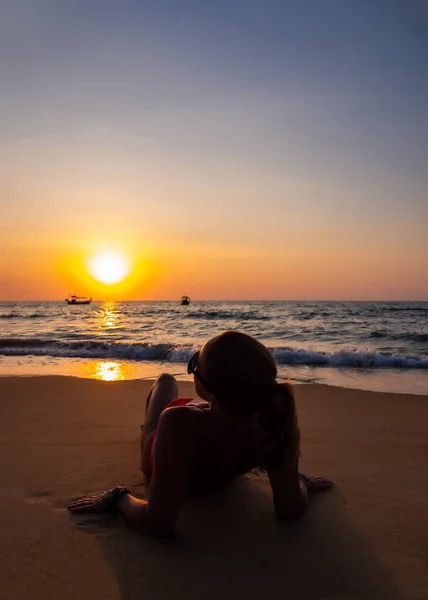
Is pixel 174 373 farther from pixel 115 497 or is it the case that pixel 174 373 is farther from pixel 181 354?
pixel 115 497

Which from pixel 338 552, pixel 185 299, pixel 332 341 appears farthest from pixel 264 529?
pixel 185 299

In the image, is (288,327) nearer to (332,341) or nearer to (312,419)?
(332,341)

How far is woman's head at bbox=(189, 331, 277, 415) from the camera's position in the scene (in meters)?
1.94

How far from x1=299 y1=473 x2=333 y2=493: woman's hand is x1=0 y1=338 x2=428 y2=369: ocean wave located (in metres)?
7.37

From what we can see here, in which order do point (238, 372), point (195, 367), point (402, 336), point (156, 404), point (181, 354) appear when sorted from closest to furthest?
point (238, 372)
point (195, 367)
point (156, 404)
point (181, 354)
point (402, 336)

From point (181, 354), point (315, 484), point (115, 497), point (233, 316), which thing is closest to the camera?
point (115, 497)

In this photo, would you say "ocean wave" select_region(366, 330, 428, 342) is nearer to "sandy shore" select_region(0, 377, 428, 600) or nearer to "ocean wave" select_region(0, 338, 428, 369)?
"ocean wave" select_region(0, 338, 428, 369)

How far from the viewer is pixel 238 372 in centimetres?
194

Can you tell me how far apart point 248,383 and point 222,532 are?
92 centimetres

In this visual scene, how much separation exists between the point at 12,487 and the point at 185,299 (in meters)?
65.7

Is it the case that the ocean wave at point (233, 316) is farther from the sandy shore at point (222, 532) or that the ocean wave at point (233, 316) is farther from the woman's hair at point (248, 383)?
the woman's hair at point (248, 383)

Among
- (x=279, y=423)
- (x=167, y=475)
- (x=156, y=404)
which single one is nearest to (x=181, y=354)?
(x=156, y=404)

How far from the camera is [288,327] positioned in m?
22.8

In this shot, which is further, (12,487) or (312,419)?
(312,419)
